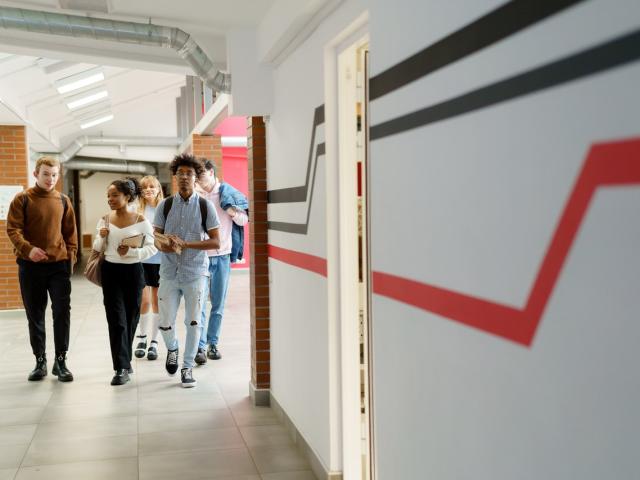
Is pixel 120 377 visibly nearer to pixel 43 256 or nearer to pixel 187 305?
pixel 187 305

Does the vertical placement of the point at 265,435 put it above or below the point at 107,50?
below

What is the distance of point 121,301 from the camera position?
5621 millimetres

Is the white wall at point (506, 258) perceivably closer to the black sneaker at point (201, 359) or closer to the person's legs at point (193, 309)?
the person's legs at point (193, 309)

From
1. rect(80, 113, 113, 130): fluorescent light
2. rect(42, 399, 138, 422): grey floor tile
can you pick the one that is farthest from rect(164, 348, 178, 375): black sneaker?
rect(80, 113, 113, 130): fluorescent light

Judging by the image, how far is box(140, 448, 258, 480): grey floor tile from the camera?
3.90m

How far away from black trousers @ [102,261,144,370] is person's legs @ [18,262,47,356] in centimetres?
57

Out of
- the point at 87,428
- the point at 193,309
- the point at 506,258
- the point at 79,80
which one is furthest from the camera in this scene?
the point at 79,80

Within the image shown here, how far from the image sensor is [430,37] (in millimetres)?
2170

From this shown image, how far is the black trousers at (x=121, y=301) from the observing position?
18.4 ft

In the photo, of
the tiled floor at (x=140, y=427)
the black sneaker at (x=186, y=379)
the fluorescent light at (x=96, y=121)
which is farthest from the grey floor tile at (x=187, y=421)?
the fluorescent light at (x=96, y=121)

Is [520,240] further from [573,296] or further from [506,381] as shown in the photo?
[506,381]

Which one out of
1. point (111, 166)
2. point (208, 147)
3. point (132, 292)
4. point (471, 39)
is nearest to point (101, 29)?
point (132, 292)

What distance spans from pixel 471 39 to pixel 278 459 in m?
2.90

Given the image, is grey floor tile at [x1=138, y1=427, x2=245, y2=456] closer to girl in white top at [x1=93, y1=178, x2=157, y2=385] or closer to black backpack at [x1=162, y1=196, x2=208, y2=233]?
girl in white top at [x1=93, y1=178, x2=157, y2=385]
